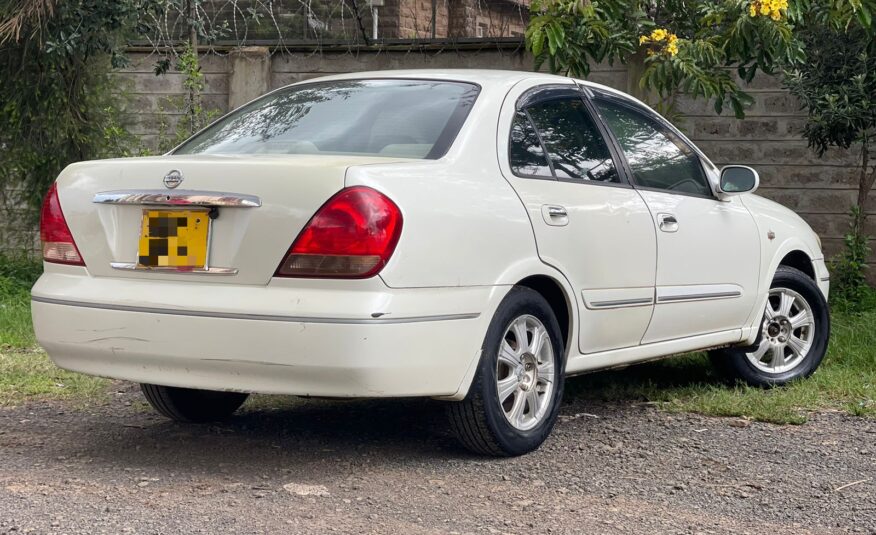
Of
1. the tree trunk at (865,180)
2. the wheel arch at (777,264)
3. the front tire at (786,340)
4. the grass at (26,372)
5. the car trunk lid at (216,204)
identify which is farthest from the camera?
the tree trunk at (865,180)

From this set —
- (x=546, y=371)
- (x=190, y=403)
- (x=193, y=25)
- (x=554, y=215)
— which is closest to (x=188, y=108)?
(x=193, y=25)

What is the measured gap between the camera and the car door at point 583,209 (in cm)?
474

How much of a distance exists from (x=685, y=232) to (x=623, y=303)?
62 centimetres

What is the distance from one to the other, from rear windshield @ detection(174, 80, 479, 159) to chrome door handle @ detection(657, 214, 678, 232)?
1076 millimetres

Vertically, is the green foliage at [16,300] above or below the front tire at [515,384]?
below

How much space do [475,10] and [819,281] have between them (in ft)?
15.5

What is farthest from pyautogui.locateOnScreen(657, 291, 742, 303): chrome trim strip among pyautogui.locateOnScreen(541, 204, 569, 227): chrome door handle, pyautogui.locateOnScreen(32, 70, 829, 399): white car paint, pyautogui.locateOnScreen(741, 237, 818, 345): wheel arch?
pyautogui.locateOnScreen(541, 204, 569, 227): chrome door handle

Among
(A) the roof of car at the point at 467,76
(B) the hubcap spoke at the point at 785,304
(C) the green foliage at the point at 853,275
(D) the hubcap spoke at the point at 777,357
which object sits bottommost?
(C) the green foliage at the point at 853,275

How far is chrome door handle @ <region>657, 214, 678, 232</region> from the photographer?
538 cm

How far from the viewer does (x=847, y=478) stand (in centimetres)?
449

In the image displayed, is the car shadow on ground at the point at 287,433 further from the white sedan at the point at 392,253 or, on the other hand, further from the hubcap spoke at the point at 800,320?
the hubcap spoke at the point at 800,320

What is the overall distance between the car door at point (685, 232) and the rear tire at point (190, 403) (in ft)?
6.08

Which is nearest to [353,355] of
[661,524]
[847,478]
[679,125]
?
[661,524]

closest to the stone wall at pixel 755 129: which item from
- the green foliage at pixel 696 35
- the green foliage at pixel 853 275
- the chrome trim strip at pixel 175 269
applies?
the green foliage at pixel 853 275
